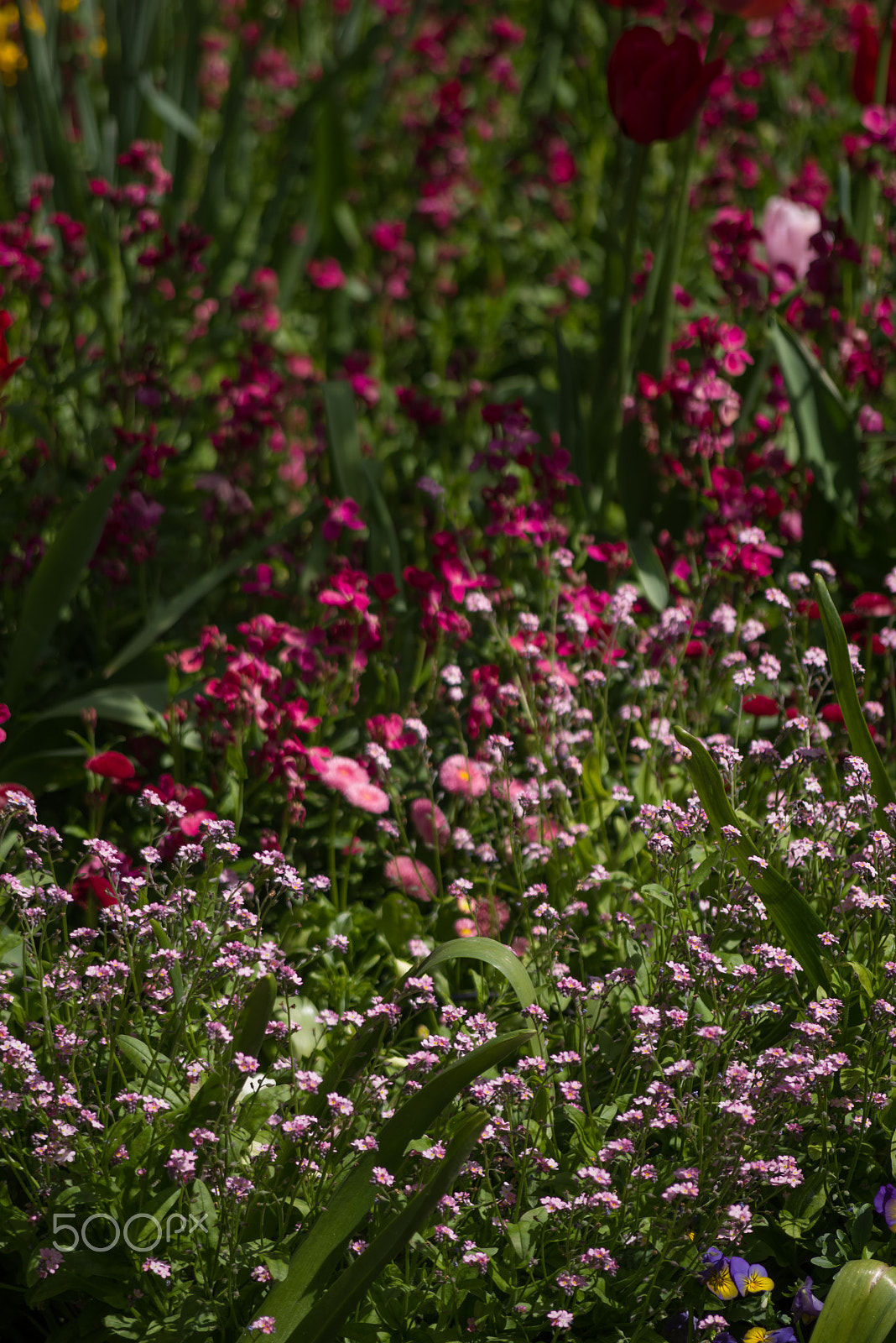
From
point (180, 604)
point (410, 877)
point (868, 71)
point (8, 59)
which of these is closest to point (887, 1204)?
point (410, 877)

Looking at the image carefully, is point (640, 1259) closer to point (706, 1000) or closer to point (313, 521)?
point (706, 1000)

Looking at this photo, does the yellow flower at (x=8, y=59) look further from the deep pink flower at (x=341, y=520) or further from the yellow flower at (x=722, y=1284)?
the yellow flower at (x=722, y=1284)

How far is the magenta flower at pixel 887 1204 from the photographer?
4.93 feet

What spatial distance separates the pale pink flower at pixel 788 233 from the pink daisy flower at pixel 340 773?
1911 mm

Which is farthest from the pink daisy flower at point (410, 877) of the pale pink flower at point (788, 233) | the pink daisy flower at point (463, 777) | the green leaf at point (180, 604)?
the pale pink flower at point (788, 233)

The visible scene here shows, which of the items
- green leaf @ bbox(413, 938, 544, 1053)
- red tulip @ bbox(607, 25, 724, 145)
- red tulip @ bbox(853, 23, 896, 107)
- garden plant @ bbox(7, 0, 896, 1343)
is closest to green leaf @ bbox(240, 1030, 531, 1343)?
garden plant @ bbox(7, 0, 896, 1343)

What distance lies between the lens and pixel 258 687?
2.22 metres

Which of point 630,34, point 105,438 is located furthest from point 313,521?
point 630,34

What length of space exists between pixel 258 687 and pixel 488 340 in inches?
88.9

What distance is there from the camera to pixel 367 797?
6.88 ft

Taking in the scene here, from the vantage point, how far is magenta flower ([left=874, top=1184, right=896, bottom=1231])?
150 cm

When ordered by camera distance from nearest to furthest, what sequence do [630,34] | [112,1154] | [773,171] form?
[112,1154] → [630,34] → [773,171]

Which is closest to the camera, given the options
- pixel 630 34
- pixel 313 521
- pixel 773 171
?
pixel 630 34

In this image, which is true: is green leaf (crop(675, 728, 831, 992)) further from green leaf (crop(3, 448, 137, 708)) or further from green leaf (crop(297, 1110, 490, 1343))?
green leaf (crop(3, 448, 137, 708))
